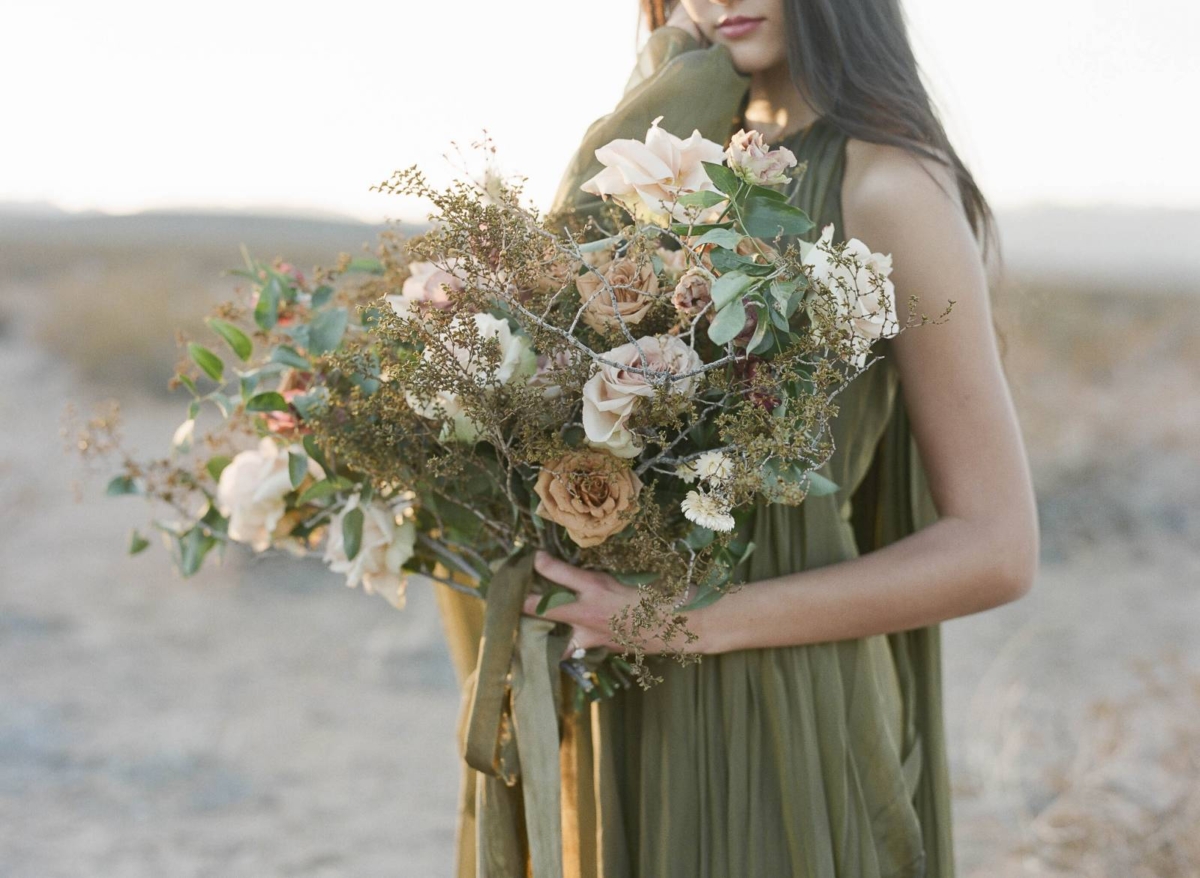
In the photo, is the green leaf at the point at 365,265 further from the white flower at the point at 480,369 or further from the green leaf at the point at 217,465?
the white flower at the point at 480,369

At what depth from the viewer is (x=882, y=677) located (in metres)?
1.61

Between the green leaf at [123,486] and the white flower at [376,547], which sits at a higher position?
the green leaf at [123,486]

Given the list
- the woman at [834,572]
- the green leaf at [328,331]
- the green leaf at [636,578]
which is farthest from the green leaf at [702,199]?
the green leaf at [328,331]

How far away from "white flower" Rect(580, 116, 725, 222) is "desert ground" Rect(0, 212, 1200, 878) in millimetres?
816

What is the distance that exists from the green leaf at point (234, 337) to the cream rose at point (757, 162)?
78cm

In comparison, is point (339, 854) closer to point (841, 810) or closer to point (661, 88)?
point (841, 810)

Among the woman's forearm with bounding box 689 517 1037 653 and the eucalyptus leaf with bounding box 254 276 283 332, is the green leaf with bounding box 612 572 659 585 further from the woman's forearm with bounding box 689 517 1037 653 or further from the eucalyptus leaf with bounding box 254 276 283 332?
the eucalyptus leaf with bounding box 254 276 283 332

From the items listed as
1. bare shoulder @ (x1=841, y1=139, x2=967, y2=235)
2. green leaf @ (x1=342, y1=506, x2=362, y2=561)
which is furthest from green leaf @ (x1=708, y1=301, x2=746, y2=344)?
green leaf @ (x1=342, y1=506, x2=362, y2=561)

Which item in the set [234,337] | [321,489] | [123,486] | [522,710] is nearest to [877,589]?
[522,710]

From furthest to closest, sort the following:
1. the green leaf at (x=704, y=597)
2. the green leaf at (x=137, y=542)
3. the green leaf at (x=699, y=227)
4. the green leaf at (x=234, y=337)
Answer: the green leaf at (x=137, y=542)
the green leaf at (x=234, y=337)
the green leaf at (x=704, y=597)
the green leaf at (x=699, y=227)

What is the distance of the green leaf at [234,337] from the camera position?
1517mm

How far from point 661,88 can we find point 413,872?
3656 mm

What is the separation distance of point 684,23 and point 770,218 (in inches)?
34.0

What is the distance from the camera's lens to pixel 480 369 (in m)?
1.14
